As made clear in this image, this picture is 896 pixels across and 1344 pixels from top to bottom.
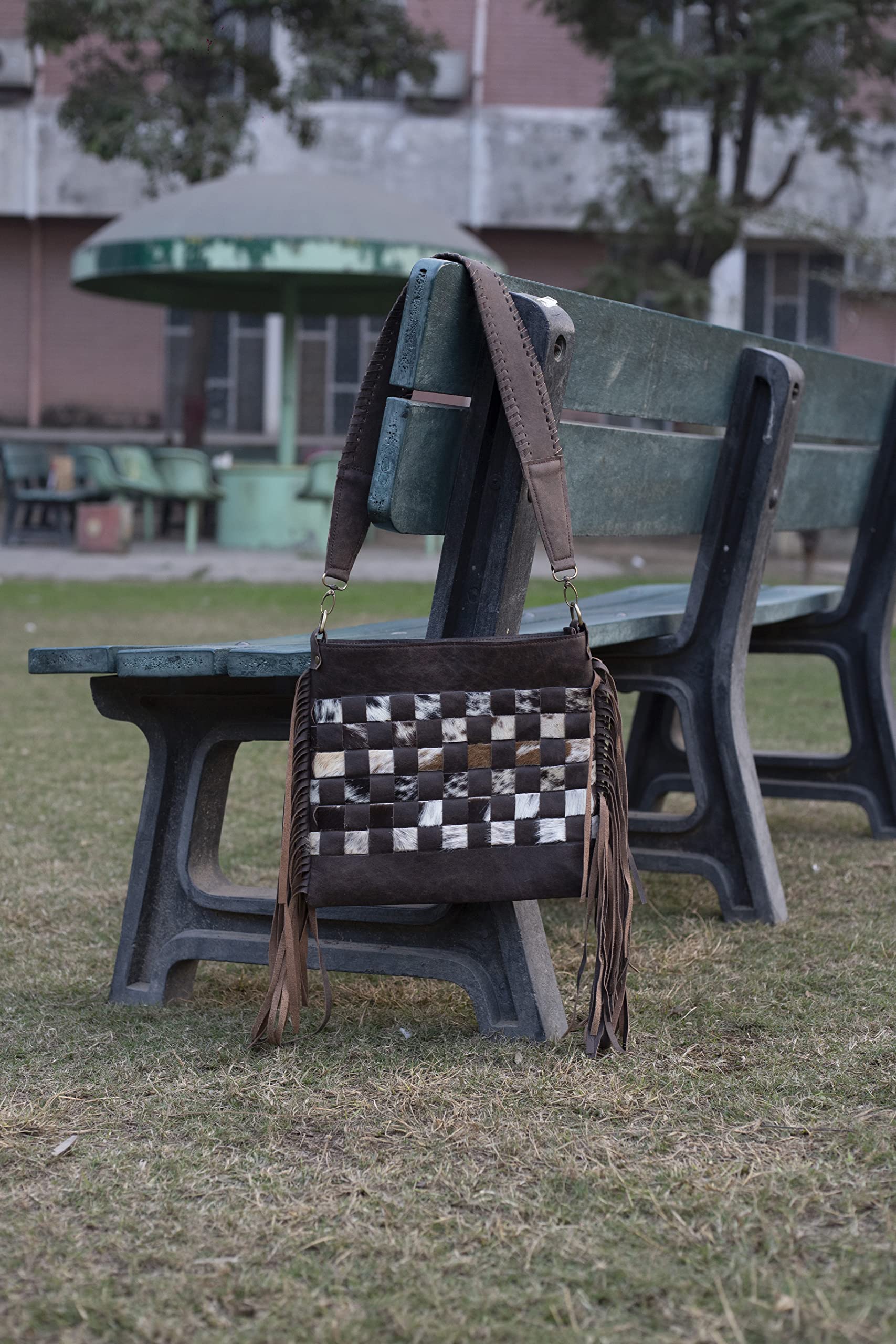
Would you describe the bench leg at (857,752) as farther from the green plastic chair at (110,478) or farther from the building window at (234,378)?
the building window at (234,378)

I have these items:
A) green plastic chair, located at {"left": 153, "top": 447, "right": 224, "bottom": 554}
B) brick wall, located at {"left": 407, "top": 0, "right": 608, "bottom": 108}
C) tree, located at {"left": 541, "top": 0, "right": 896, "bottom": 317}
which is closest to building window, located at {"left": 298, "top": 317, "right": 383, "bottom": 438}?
brick wall, located at {"left": 407, "top": 0, "right": 608, "bottom": 108}

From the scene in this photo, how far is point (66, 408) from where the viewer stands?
992 inches

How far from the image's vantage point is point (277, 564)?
12.9m

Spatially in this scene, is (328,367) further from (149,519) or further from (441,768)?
(441,768)

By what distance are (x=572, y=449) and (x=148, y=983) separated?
1087 millimetres

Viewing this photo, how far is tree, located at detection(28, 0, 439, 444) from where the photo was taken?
51.5 ft

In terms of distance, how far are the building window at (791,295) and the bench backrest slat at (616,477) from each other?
22.9 metres

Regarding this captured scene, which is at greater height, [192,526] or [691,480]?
[691,480]

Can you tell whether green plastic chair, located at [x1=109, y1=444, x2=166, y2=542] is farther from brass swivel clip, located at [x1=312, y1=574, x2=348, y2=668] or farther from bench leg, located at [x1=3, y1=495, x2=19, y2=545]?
brass swivel clip, located at [x1=312, y1=574, x2=348, y2=668]

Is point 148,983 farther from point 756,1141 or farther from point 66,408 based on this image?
point 66,408

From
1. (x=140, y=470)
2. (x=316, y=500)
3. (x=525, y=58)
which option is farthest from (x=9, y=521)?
(x=525, y=58)

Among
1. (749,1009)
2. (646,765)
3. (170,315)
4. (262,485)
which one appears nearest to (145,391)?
(170,315)

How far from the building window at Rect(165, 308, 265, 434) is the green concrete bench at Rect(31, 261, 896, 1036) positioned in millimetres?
22899

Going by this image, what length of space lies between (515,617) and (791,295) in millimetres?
24774
